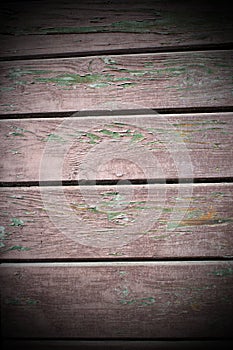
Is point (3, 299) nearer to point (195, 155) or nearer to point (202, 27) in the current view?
point (195, 155)

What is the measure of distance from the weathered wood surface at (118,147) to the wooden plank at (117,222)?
0.04 meters

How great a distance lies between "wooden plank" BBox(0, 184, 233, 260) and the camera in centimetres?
88

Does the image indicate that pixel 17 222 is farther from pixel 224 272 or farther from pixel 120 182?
pixel 224 272

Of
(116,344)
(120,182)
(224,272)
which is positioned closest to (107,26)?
(120,182)

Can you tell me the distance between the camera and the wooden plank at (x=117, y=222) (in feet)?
2.88

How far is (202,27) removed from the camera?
34.5 inches

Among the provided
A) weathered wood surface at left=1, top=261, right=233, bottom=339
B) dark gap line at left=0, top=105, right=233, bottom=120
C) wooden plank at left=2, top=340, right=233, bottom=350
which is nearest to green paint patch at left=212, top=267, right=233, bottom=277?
weathered wood surface at left=1, top=261, right=233, bottom=339

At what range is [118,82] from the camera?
0.89 m

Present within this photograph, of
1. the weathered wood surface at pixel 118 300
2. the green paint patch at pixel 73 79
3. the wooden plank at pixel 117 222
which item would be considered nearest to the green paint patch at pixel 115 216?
the wooden plank at pixel 117 222

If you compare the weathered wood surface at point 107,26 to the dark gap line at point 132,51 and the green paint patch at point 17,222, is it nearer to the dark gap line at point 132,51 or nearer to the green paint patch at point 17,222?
the dark gap line at point 132,51

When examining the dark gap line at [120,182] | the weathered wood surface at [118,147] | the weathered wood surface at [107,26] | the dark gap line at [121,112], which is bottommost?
the dark gap line at [120,182]

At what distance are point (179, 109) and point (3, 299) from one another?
624mm

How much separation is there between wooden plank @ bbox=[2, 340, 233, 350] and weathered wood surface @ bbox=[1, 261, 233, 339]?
0.6 inches

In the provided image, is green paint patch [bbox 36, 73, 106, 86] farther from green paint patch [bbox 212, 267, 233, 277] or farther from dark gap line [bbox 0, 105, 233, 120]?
green paint patch [bbox 212, 267, 233, 277]
